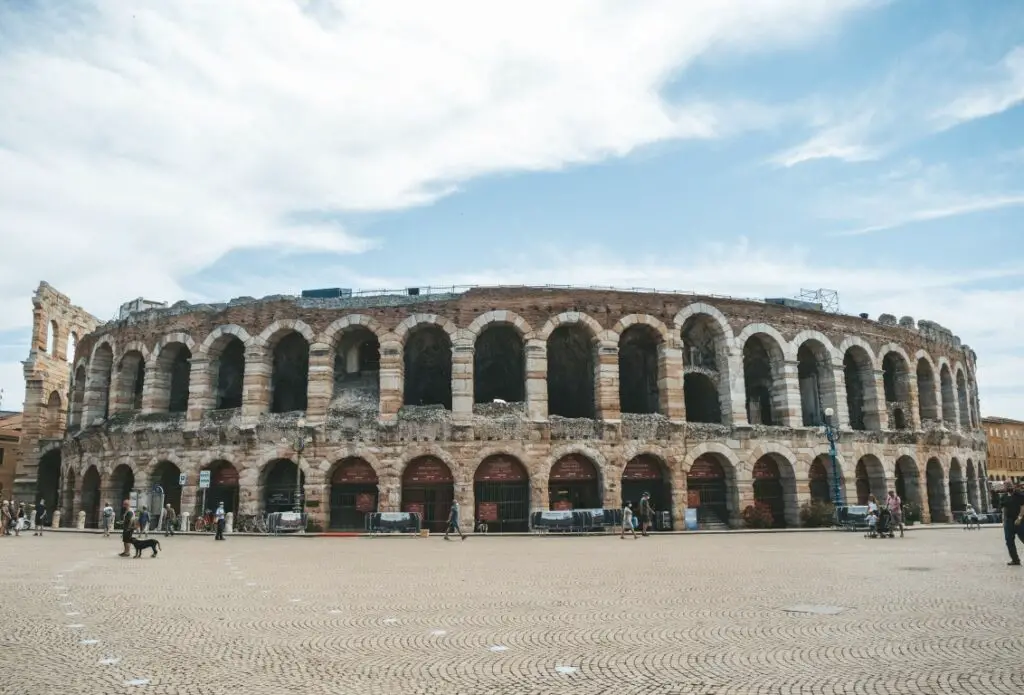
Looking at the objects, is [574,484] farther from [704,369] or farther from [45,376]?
[45,376]

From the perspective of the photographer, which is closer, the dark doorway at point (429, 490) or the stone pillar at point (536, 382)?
the stone pillar at point (536, 382)

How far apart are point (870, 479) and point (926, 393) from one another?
7764mm

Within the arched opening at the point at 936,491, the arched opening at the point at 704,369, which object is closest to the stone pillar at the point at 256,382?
the arched opening at the point at 704,369

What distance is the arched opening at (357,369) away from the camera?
29.0 meters

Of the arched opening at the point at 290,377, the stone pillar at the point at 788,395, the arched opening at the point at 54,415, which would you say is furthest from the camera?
the arched opening at the point at 54,415

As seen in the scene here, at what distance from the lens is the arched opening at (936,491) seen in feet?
113

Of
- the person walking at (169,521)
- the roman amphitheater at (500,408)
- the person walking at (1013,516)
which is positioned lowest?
the person walking at (169,521)

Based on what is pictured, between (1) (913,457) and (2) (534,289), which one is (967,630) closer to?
(2) (534,289)

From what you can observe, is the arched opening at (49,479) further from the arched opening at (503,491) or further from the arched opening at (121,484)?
the arched opening at (503,491)

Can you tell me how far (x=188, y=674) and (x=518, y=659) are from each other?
295 cm

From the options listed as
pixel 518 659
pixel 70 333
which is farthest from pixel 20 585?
pixel 70 333

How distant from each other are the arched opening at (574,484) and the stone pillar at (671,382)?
13.5 ft

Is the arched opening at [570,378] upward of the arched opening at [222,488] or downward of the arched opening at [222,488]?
upward

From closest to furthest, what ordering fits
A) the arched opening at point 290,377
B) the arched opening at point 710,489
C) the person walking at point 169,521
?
the person walking at point 169,521 → the arched opening at point 710,489 → the arched opening at point 290,377
